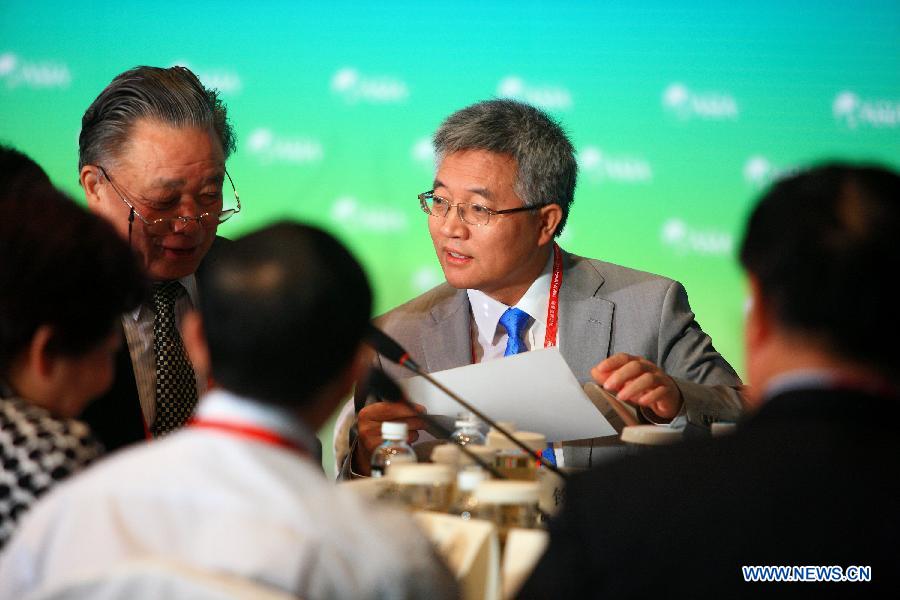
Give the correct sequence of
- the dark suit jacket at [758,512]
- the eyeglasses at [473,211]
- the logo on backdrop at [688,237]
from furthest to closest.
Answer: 1. the logo on backdrop at [688,237]
2. the eyeglasses at [473,211]
3. the dark suit jacket at [758,512]

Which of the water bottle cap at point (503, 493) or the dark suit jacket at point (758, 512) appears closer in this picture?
the dark suit jacket at point (758, 512)

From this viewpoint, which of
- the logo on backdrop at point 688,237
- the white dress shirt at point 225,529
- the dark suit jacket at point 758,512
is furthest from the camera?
the logo on backdrop at point 688,237

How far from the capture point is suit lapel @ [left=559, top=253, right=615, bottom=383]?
2.61 m

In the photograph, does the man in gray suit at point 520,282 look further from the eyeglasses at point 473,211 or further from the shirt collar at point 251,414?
the shirt collar at point 251,414

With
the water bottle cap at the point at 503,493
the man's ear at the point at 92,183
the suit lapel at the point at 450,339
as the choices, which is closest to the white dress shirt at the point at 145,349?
the man's ear at the point at 92,183

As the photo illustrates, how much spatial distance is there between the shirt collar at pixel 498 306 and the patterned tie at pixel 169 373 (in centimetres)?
83

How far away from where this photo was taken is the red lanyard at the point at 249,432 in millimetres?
917

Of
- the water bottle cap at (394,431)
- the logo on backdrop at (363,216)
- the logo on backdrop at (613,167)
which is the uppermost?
the logo on backdrop at (613,167)

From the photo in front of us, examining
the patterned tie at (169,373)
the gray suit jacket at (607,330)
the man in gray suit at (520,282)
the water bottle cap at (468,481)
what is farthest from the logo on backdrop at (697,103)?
the water bottle cap at (468,481)

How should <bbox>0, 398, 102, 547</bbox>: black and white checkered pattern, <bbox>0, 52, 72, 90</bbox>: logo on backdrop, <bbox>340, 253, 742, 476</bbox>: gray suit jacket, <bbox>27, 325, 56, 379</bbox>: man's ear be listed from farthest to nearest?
<bbox>0, 52, 72, 90</bbox>: logo on backdrop → <bbox>340, 253, 742, 476</bbox>: gray suit jacket → <bbox>27, 325, 56, 379</bbox>: man's ear → <bbox>0, 398, 102, 547</bbox>: black and white checkered pattern

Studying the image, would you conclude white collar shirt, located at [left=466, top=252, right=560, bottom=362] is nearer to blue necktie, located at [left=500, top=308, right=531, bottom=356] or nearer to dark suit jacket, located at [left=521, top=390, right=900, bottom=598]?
blue necktie, located at [left=500, top=308, right=531, bottom=356]

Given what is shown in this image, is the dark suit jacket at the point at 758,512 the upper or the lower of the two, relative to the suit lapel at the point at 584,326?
lower

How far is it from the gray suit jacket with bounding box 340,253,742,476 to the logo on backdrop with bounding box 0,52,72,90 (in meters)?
1.77

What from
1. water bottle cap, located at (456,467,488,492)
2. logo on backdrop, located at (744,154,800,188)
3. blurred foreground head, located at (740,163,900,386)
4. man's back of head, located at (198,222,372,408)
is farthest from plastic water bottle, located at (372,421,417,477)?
logo on backdrop, located at (744,154,800,188)
